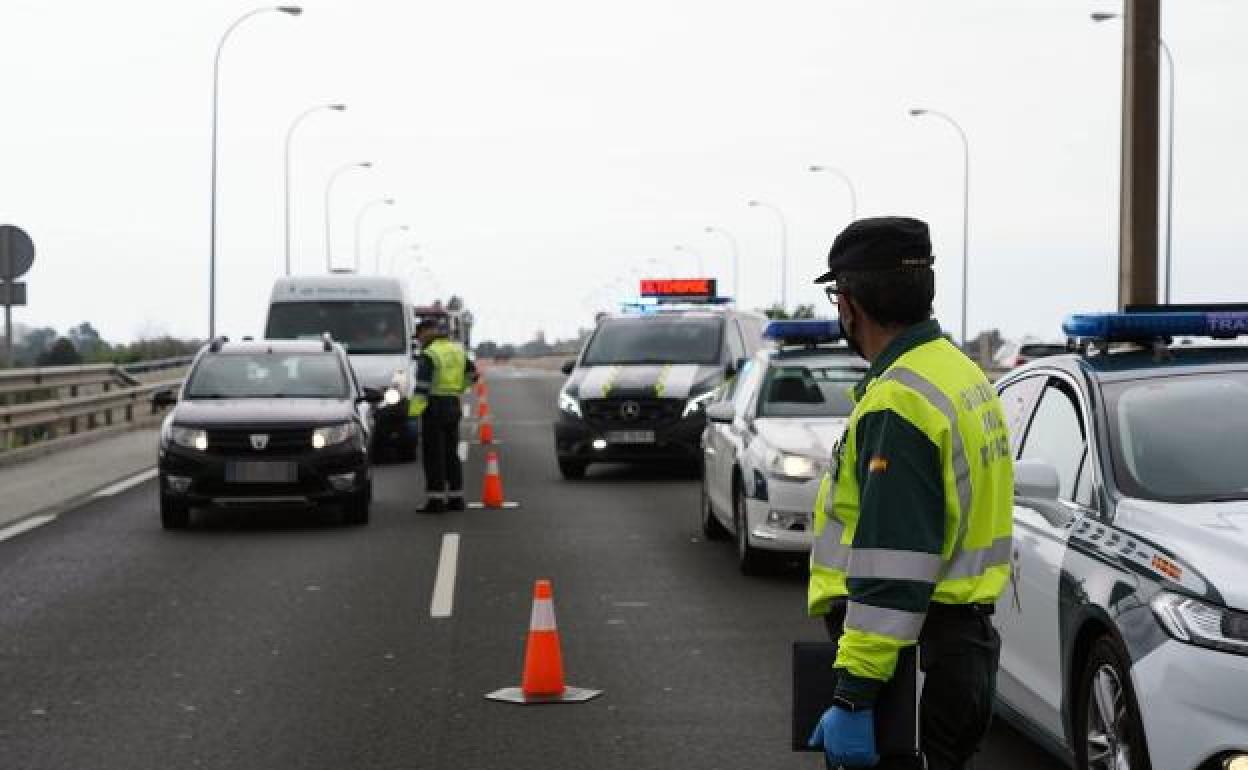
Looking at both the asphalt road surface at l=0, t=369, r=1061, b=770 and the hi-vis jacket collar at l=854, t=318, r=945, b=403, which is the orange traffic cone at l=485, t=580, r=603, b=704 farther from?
the hi-vis jacket collar at l=854, t=318, r=945, b=403

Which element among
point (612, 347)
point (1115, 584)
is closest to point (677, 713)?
point (1115, 584)

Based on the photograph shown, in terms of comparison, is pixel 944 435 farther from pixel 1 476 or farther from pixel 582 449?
pixel 1 476

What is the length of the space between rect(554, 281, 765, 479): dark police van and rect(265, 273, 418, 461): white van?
12.2 feet

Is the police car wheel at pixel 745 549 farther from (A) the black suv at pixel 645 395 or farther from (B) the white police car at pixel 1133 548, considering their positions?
(A) the black suv at pixel 645 395

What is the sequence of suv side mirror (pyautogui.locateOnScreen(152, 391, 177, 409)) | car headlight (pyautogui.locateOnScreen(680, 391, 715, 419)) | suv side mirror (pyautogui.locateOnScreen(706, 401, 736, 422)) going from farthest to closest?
car headlight (pyautogui.locateOnScreen(680, 391, 715, 419)) → suv side mirror (pyautogui.locateOnScreen(152, 391, 177, 409)) → suv side mirror (pyautogui.locateOnScreen(706, 401, 736, 422))

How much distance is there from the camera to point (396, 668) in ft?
29.9

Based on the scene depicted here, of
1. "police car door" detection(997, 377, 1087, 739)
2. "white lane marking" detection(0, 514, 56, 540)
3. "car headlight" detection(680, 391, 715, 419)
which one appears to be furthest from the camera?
"car headlight" detection(680, 391, 715, 419)

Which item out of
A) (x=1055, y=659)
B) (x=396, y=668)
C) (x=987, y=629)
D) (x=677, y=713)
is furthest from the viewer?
(x=396, y=668)

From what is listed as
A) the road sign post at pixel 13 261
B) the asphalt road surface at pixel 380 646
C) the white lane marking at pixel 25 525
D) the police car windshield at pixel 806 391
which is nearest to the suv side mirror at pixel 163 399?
the asphalt road surface at pixel 380 646

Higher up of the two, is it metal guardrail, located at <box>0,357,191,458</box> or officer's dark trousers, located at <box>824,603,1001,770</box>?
officer's dark trousers, located at <box>824,603,1001,770</box>

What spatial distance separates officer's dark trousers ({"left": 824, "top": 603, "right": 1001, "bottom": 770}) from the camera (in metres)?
3.78

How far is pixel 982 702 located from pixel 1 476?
19.5 meters

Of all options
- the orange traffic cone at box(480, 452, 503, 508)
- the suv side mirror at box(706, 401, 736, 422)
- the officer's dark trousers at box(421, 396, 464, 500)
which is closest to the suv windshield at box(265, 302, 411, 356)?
the orange traffic cone at box(480, 452, 503, 508)

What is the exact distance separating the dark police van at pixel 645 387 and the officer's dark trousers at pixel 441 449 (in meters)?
3.78
